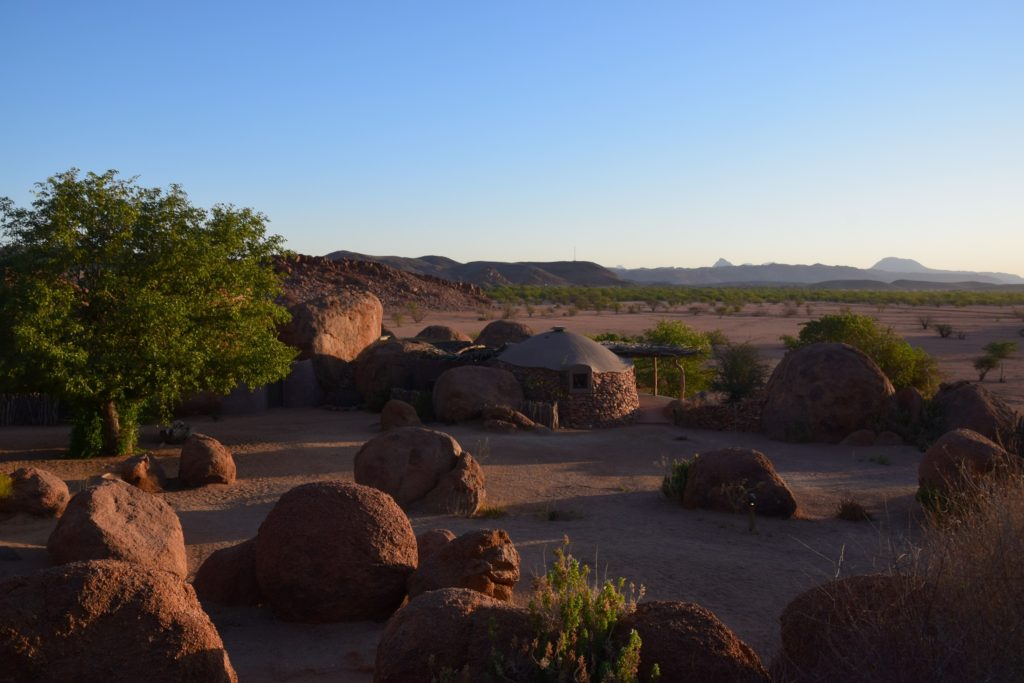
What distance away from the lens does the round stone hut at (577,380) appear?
63.0 ft

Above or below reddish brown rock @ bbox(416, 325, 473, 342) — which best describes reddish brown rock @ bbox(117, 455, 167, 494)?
below

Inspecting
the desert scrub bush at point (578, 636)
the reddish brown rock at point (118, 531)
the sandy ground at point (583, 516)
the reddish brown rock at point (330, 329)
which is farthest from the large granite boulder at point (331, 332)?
the desert scrub bush at point (578, 636)

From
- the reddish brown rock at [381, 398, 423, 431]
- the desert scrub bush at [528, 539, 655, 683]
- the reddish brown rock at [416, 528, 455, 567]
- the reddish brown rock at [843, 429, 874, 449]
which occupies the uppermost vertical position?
the desert scrub bush at [528, 539, 655, 683]

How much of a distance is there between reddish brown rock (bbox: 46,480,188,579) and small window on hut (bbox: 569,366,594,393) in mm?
11489

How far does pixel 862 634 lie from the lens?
4719 millimetres

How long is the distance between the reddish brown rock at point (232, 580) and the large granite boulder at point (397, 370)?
12.8 m

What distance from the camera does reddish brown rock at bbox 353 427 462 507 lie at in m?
11.5

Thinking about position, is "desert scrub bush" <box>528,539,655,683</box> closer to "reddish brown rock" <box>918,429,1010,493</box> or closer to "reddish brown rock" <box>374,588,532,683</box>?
"reddish brown rock" <box>374,588,532,683</box>

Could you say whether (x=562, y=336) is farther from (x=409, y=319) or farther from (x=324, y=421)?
(x=409, y=319)

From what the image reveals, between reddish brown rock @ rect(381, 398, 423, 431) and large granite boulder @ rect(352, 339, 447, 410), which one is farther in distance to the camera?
large granite boulder @ rect(352, 339, 447, 410)

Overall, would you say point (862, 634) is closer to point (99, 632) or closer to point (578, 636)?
point (578, 636)

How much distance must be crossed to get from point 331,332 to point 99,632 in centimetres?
1857

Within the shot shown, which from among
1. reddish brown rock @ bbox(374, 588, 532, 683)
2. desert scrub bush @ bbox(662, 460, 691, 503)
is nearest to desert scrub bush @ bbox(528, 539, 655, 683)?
reddish brown rock @ bbox(374, 588, 532, 683)

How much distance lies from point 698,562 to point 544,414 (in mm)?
9343
